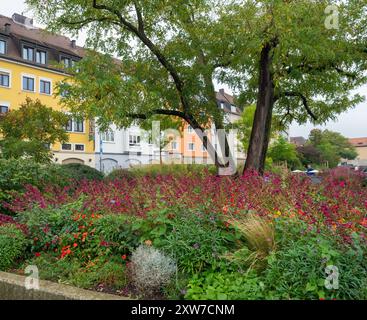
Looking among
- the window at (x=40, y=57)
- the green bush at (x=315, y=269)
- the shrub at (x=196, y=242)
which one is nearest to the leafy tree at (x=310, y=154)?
the window at (x=40, y=57)

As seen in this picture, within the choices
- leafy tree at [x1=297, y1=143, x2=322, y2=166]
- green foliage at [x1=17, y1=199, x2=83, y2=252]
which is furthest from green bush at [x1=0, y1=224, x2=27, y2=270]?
leafy tree at [x1=297, y1=143, x2=322, y2=166]

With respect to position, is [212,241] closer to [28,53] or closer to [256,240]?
[256,240]

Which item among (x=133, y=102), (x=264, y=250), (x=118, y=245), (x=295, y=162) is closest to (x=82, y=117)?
(x=133, y=102)

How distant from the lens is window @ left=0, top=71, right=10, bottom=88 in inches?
1210

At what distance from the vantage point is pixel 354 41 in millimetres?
10422

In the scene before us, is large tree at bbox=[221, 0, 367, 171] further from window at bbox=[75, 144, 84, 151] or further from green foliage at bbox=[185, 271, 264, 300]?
window at bbox=[75, 144, 84, 151]

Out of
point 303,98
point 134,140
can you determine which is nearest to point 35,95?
point 134,140

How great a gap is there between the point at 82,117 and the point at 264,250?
23.4 feet

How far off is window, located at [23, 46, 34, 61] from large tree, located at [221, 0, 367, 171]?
2632 centimetres

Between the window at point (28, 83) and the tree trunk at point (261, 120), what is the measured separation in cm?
2727

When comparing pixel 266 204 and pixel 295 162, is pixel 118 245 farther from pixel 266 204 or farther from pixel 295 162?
pixel 295 162

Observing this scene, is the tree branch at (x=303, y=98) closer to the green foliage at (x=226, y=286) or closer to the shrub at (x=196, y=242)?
the shrub at (x=196, y=242)

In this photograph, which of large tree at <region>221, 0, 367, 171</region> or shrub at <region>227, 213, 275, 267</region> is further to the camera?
large tree at <region>221, 0, 367, 171</region>

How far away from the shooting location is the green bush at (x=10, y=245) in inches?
182
